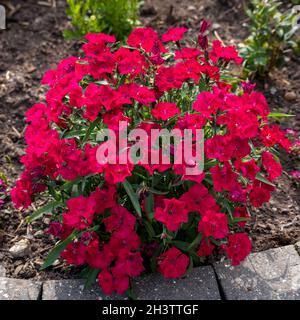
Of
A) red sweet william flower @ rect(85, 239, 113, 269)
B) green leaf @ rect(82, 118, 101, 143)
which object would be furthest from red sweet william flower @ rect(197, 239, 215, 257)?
green leaf @ rect(82, 118, 101, 143)

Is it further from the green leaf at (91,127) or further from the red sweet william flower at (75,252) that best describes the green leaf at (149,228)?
the green leaf at (91,127)

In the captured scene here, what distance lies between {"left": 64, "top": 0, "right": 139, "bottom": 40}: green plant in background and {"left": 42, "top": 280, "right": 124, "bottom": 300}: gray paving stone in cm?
189

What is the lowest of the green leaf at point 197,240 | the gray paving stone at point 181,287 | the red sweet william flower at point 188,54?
the gray paving stone at point 181,287

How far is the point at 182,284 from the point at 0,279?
34.0 inches

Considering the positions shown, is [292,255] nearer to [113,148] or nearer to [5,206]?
[113,148]

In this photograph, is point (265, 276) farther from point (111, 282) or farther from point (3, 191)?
point (3, 191)

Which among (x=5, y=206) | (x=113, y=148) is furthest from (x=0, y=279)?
(x=113, y=148)

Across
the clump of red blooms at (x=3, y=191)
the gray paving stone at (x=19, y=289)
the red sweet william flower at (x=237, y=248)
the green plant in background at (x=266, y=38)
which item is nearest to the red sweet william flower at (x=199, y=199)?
the red sweet william flower at (x=237, y=248)

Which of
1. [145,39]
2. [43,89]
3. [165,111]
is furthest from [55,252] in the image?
[43,89]

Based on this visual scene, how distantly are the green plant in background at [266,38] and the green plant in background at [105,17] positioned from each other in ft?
2.71

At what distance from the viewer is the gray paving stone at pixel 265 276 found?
266 centimetres

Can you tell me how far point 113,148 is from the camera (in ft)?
7.52

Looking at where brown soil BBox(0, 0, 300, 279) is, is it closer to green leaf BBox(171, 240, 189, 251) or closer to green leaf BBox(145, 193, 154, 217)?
green leaf BBox(171, 240, 189, 251)

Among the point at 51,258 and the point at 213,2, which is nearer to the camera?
the point at 51,258
